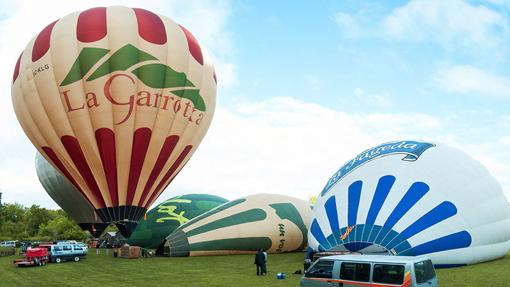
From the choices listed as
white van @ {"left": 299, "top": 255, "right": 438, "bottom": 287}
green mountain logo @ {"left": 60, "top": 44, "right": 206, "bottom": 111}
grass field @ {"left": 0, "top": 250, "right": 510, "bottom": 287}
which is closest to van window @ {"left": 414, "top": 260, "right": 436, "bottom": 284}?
white van @ {"left": 299, "top": 255, "right": 438, "bottom": 287}

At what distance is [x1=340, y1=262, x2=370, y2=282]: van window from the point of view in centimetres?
1157

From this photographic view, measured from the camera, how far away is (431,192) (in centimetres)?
1741

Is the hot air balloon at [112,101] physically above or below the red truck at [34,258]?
above

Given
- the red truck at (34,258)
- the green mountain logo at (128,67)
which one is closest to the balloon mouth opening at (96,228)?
the red truck at (34,258)

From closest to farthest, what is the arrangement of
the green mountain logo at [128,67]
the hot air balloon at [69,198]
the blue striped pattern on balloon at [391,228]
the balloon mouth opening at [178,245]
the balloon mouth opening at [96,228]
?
1. the blue striped pattern on balloon at [391,228]
2. the balloon mouth opening at [178,245]
3. the green mountain logo at [128,67]
4. the balloon mouth opening at [96,228]
5. the hot air balloon at [69,198]

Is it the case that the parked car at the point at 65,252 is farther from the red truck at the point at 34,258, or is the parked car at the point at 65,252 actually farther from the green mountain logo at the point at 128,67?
the green mountain logo at the point at 128,67

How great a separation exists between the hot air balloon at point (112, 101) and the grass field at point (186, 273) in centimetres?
477

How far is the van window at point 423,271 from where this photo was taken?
1091 centimetres

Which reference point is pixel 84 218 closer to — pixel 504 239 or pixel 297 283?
pixel 297 283

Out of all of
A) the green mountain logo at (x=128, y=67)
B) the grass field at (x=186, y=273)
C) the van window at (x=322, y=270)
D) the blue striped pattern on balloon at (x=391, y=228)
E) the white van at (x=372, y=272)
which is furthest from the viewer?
the green mountain logo at (x=128, y=67)

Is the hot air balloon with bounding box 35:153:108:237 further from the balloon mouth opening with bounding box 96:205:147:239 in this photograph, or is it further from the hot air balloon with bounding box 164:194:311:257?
the hot air balloon with bounding box 164:194:311:257

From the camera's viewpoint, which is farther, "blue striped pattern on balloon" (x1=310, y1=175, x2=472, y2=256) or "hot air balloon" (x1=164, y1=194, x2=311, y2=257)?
"hot air balloon" (x1=164, y1=194, x2=311, y2=257)

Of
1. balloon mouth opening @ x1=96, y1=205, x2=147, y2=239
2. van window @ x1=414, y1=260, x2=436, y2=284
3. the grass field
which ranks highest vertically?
balloon mouth opening @ x1=96, y1=205, x2=147, y2=239

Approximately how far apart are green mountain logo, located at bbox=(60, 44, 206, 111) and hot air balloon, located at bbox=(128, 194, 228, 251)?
7893mm
